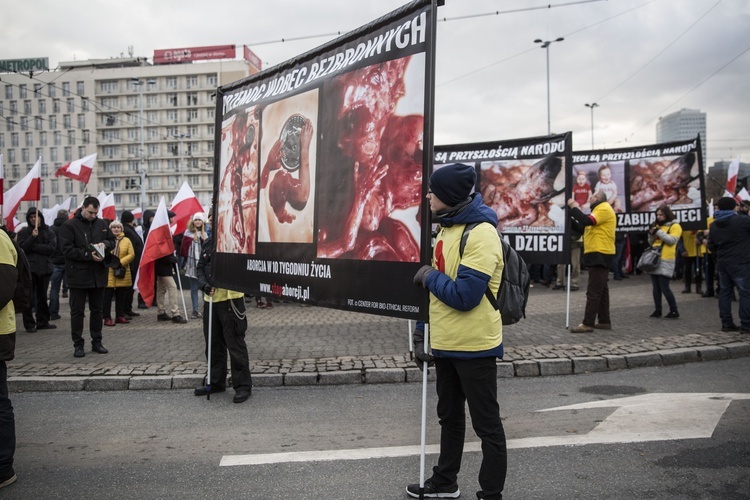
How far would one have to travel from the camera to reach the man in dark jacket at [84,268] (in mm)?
8148

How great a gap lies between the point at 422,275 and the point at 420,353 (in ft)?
1.85

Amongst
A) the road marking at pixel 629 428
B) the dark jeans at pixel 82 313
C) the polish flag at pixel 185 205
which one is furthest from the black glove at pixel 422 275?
the polish flag at pixel 185 205

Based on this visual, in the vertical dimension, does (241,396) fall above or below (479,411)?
below

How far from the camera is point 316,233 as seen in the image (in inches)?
179

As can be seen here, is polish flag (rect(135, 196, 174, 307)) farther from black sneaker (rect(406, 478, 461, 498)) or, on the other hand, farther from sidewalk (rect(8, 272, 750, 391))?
black sneaker (rect(406, 478, 461, 498))

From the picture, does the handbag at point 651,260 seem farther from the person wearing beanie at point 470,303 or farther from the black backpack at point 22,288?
the black backpack at point 22,288

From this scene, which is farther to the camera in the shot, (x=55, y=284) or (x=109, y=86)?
(x=109, y=86)

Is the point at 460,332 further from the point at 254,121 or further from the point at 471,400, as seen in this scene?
the point at 254,121

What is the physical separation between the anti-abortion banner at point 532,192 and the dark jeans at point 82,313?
6140mm

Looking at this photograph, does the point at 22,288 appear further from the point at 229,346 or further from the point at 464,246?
the point at 464,246

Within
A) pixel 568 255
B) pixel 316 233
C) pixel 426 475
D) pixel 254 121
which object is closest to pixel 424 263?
pixel 316 233

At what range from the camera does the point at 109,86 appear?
292 ft

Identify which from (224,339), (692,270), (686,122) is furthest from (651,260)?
(686,122)

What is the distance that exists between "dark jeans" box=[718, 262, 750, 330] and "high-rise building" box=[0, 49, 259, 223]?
83.2 meters
